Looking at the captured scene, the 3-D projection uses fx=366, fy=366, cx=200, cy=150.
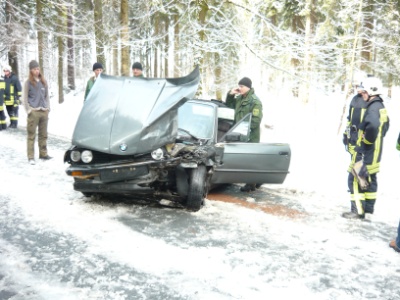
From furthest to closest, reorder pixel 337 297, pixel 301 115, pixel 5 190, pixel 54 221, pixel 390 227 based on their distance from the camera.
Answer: pixel 301 115 < pixel 5 190 < pixel 390 227 < pixel 54 221 < pixel 337 297

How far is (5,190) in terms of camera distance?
5684 mm

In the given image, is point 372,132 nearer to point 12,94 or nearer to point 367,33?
point 12,94

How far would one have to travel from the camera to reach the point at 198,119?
243 inches

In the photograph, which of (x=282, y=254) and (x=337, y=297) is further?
(x=282, y=254)

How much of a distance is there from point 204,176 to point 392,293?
262 cm

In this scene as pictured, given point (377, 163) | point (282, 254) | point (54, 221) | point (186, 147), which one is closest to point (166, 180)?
point (186, 147)

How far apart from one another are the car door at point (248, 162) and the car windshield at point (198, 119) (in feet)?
1.32

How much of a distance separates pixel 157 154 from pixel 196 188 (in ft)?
2.27

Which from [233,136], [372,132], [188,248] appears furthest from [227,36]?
[188,248]

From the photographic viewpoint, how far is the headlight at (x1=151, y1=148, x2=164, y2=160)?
15.7 feet

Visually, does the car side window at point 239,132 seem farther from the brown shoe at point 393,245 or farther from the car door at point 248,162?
the brown shoe at point 393,245

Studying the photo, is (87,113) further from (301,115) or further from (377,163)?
(301,115)

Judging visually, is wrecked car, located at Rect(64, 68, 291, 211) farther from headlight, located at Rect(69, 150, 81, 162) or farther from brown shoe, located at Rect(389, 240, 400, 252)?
brown shoe, located at Rect(389, 240, 400, 252)

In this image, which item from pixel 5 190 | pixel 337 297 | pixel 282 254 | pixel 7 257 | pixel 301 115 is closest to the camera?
pixel 337 297
